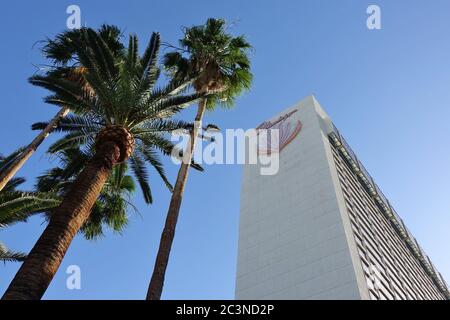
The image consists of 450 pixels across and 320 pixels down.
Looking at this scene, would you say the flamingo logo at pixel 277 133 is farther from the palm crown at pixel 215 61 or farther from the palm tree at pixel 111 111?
the palm tree at pixel 111 111

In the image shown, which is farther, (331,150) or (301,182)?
(331,150)

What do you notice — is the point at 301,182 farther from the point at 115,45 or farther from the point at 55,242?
the point at 55,242

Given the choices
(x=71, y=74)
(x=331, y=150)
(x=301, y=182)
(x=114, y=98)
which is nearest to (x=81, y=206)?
(x=114, y=98)

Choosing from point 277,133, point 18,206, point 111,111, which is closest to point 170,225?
point 111,111

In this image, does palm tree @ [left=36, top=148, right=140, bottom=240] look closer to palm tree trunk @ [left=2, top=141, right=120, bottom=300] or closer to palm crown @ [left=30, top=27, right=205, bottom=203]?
palm crown @ [left=30, top=27, right=205, bottom=203]

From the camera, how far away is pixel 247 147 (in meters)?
67.9

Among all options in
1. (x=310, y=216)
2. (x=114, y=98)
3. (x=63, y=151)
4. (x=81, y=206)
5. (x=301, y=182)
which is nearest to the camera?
(x=81, y=206)

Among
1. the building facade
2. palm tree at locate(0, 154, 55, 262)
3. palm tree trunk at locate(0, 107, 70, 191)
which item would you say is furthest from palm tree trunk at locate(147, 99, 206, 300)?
the building facade

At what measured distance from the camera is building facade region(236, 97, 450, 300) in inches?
1549

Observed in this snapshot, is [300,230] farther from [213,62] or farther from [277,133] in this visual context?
[213,62]

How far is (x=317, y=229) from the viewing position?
4409 centimetres

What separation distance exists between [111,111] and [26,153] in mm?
5402

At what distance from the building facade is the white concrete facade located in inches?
4.4
